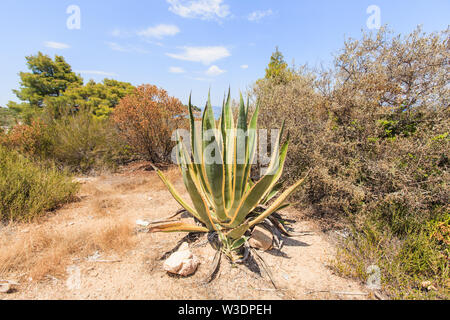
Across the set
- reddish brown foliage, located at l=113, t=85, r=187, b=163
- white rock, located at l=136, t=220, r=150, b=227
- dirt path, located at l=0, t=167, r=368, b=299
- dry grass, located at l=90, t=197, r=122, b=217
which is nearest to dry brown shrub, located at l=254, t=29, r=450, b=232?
dirt path, located at l=0, t=167, r=368, b=299

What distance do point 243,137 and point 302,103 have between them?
216 centimetres

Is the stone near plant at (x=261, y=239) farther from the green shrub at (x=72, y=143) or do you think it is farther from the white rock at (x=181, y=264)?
the green shrub at (x=72, y=143)

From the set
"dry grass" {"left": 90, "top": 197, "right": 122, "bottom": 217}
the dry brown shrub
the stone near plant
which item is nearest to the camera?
the stone near plant

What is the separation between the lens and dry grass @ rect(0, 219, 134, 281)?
1819 millimetres

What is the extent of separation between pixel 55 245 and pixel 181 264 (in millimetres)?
1533

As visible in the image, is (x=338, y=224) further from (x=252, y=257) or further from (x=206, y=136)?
(x=206, y=136)

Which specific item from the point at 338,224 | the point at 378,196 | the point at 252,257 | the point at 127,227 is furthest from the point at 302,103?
the point at 127,227

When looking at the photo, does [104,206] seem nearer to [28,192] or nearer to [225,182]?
[28,192]

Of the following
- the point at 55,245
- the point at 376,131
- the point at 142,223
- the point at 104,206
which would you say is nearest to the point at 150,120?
the point at 104,206

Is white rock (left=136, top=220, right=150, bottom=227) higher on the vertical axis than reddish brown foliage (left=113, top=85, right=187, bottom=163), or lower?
lower

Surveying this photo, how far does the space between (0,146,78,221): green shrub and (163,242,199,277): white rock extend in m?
2.49

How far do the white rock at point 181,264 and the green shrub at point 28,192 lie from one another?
8.18 feet

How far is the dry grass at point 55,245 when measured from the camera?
182cm

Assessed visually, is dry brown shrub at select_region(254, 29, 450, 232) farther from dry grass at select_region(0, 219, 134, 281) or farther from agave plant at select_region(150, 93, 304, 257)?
dry grass at select_region(0, 219, 134, 281)
